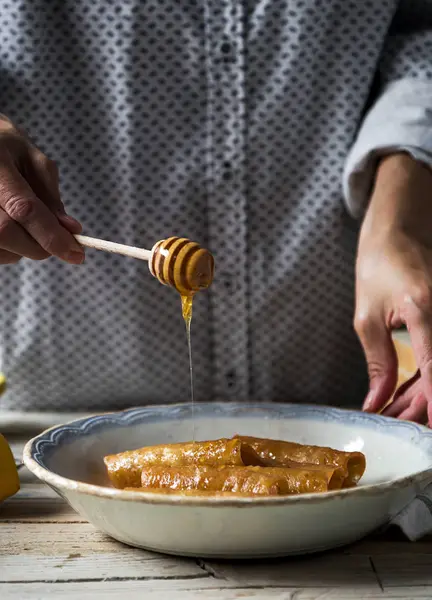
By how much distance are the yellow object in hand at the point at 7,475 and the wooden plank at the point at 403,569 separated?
421mm

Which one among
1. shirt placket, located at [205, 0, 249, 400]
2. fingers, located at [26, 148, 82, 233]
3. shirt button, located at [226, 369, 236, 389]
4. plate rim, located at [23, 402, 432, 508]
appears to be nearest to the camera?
plate rim, located at [23, 402, 432, 508]

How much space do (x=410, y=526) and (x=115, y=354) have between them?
3.21ft

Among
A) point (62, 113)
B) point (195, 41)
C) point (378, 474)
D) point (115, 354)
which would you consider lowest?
point (115, 354)

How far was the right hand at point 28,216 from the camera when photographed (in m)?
0.99

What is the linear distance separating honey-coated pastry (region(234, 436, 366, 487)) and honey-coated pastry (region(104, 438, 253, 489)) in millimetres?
31

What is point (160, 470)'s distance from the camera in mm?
876

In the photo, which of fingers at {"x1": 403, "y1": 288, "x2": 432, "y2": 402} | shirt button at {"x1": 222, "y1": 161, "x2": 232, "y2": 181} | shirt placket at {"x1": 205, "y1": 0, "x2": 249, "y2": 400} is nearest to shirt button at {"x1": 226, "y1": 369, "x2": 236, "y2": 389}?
shirt placket at {"x1": 205, "y1": 0, "x2": 249, "y2": 400}

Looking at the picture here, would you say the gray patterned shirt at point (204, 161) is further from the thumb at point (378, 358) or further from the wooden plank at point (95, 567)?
the wooden plank at point (95, 567)

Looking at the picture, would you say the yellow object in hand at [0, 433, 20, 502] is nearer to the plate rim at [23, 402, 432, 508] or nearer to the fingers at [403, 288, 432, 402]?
the plate rim at [23, 402, 432, 508]

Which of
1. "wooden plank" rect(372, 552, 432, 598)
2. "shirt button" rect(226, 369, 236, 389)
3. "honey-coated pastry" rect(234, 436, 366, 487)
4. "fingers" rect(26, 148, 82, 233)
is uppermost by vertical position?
"fingers" rect(26, 148, 82, 233)

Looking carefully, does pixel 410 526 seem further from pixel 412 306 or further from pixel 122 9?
pixel 122 9

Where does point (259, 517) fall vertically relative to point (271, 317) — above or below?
above

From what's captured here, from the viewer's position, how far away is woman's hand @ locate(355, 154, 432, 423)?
1.09 meters

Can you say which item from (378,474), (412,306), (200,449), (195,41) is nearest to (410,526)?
(378,474)
